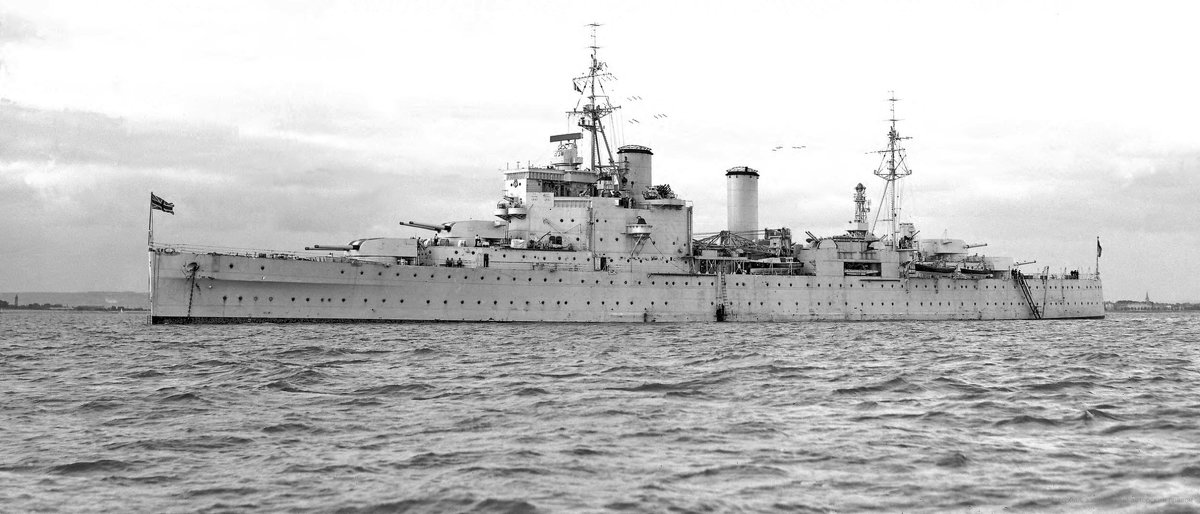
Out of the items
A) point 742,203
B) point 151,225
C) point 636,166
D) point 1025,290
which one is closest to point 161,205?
point 151,225

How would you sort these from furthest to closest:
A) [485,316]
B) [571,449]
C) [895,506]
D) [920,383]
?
1. [485,316]
2. [920,383]
3. [571,449]
4. [895,506]

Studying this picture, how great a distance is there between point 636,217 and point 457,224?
7.78 m

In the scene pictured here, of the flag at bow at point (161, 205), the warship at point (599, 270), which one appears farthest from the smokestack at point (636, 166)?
the flag at bow at point (161, 205)

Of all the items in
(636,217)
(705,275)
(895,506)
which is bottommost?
(895,506)

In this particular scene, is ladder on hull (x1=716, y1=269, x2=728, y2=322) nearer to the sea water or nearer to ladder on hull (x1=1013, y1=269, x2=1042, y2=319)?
ladder on hull (x1=1013, y1=269, x2=1042, y2=319)

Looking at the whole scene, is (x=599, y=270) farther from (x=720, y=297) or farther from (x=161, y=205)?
(x=161, y=205)

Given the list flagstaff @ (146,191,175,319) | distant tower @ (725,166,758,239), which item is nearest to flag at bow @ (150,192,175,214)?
flagstaff @ (146,191,175,319)

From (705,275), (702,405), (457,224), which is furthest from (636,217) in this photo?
(702,405)

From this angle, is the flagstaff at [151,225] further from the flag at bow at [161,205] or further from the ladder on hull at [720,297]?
the ladder on hull at [720,297]

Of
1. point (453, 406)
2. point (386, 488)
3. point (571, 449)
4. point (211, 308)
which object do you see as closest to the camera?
point (386, 488)

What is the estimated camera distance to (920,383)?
48.9 feet

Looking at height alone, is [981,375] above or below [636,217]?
below

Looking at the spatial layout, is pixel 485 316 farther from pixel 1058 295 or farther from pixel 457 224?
pixel 1058 295

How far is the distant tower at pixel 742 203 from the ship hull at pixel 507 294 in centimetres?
527
